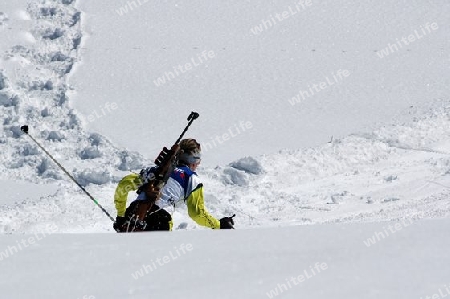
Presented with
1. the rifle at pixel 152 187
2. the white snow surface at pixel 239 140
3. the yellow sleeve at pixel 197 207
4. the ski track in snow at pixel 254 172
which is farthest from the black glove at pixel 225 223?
the ski track in snow at pixel 254 172

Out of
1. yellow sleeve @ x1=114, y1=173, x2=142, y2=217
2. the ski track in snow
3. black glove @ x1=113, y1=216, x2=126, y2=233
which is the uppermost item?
yellow sleeve @ x1=114, y1=173, x2=142, y2=217

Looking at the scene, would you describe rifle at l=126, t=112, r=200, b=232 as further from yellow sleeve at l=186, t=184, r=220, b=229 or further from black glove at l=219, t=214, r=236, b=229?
black glove at l=219, t=214, r=236, b=229

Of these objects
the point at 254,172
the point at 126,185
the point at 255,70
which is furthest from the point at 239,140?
Answer: the point at 126,185

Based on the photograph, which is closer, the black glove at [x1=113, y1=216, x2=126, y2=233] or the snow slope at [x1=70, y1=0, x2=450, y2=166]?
the black glove at [x1=113, y1=216, x2=126, y2=233]

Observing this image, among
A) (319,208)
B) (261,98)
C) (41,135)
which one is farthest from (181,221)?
(261,98)

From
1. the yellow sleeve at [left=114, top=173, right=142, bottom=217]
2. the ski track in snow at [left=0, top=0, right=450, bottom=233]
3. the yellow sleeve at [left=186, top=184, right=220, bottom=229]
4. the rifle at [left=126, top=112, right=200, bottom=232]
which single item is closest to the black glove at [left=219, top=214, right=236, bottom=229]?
the yellow sleeve at [left=186, top=184, right=220, bottom=229]

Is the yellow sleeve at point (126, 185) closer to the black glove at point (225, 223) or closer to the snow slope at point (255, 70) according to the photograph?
the black glove at point (225, 223)

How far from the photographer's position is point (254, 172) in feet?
37.1

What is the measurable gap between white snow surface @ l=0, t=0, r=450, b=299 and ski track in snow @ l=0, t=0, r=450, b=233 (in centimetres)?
3

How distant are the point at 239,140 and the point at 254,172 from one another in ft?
3.79

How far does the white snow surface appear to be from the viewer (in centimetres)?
314

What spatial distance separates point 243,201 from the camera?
1041cm

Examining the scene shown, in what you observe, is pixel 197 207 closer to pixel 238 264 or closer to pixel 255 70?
pixel 238 264

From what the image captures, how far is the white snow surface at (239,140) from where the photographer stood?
10.3ft
